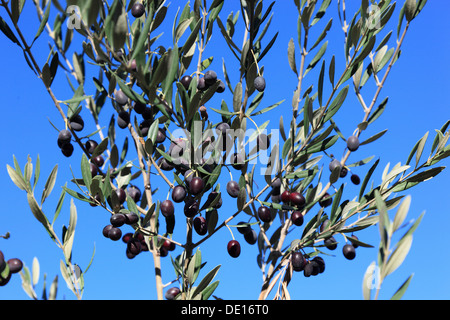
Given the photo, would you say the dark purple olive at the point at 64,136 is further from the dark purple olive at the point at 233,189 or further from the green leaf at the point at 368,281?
the green leaf at the point at 368,281

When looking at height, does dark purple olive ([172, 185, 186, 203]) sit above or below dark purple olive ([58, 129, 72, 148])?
below

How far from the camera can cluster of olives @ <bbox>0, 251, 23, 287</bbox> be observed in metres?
1.19

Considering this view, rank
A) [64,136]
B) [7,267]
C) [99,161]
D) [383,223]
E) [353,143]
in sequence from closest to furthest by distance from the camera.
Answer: [383,223] < [7,267] < [64,136] < [353,143] < [99,161]

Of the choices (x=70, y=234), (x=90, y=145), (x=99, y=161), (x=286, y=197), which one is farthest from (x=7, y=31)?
(x=286, y=197)

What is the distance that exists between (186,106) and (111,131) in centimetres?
68

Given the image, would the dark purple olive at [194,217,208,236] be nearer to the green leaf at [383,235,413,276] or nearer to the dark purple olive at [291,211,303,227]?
the dark purple olive at [291,211,303,227]

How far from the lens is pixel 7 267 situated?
1206mm

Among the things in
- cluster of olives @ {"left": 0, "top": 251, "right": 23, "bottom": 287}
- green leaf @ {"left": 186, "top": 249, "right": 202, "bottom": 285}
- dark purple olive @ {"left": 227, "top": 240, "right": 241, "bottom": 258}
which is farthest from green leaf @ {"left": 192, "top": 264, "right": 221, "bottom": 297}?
cluster of olives @ {"left": 0, "top": 251, "right": 23, "bottom": 287}

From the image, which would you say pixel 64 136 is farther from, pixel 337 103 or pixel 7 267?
pixel 337 103

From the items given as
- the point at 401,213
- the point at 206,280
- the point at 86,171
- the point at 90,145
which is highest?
the point at 90,145

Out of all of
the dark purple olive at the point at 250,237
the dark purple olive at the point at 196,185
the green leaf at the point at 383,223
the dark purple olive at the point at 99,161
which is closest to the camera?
the green leaf at the point at 383,223

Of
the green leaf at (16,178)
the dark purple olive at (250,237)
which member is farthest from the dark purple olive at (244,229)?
the green leaf at (16,178)

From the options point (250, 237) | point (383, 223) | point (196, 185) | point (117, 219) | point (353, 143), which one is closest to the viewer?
point (383, 223)

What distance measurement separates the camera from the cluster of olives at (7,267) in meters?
1.19
